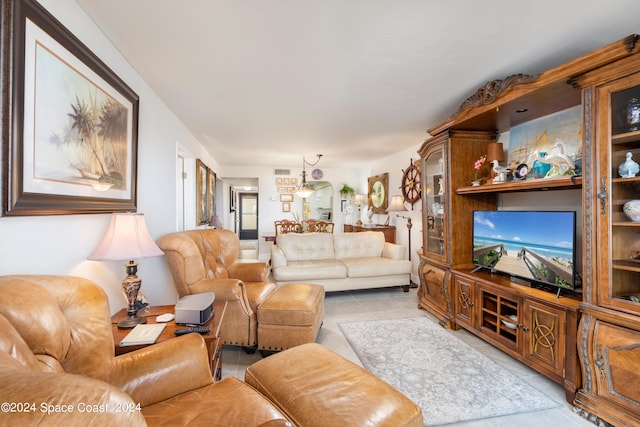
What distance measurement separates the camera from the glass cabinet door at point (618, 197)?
5.35 feet

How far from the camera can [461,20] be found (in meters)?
1.65

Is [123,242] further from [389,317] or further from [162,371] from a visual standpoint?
[389,317]

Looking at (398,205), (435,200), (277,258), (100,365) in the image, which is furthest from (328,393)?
(398,205)

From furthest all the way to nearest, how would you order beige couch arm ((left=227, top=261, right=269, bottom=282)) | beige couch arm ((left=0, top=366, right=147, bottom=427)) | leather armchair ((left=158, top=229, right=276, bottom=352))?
beige couch arm ((left=227, top=261, right=269, bottom=282)), leather armchair ((left=158, top=229, right=276, bottom=352)), beige couch arm ((left=0, top=366, right=147, bottom=427))

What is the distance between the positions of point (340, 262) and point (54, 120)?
3.57 meters

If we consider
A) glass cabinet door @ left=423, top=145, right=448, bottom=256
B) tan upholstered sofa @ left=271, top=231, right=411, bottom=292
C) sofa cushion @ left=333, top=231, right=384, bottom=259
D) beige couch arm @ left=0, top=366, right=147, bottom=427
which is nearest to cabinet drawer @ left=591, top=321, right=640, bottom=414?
glass cabinet door @ left=423, top=145, right=448, bottom=256

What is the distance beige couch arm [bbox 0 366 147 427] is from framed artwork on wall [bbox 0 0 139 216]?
101cm

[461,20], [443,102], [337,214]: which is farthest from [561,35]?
[337,214]

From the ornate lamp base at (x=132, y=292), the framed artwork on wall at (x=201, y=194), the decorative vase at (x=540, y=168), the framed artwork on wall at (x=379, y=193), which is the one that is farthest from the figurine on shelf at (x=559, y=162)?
the framed artwork on wall at (x=201, y=194)

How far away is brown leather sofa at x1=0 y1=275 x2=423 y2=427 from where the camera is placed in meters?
0.89

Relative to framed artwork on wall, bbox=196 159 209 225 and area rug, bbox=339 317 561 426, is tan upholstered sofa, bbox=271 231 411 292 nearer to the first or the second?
area rug, bbox=339 317 561 426

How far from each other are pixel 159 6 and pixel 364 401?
222 centimetres

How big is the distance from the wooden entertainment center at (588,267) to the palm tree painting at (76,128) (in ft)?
9.31

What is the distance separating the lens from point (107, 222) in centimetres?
188
